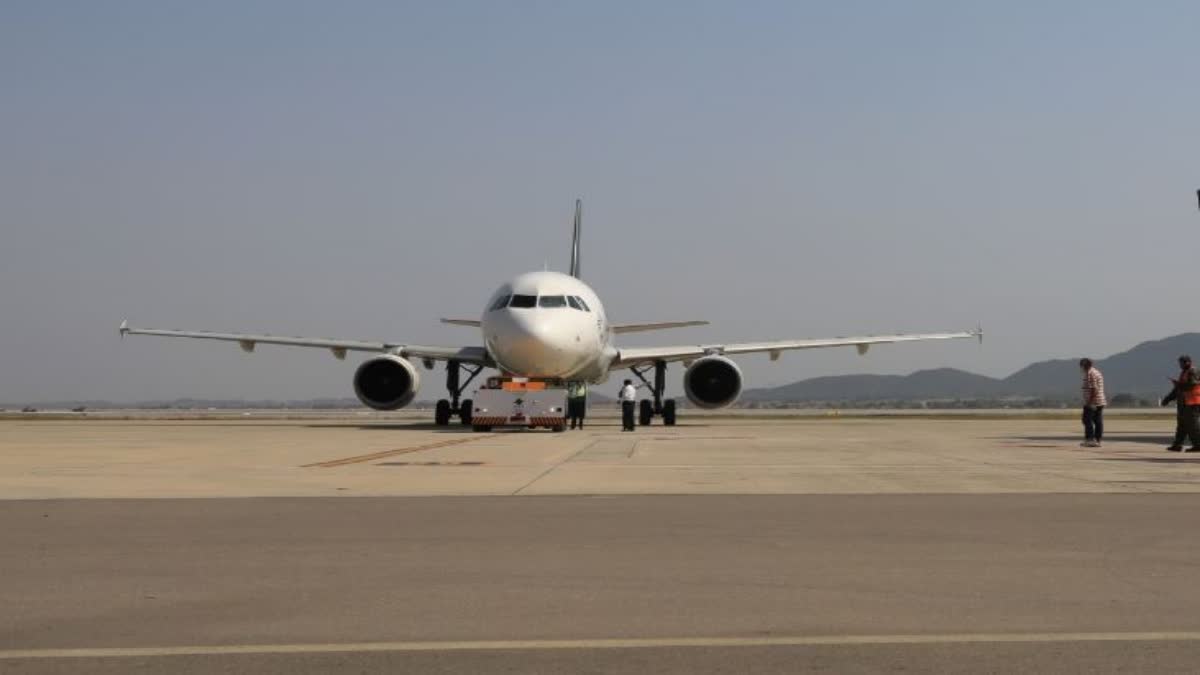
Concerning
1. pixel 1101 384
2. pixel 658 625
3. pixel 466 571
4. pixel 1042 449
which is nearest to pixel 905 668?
pixel 658 625

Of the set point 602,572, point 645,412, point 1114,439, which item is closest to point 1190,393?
point 1114,439

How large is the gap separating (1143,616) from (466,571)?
333cm

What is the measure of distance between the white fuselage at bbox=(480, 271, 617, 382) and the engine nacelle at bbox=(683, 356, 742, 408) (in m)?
3.22

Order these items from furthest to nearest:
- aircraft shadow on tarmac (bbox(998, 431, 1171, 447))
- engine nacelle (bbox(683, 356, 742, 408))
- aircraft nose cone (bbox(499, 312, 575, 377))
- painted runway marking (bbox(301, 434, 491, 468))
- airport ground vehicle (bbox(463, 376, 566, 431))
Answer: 1. engine nacelle (bbox(683, 356, 742, 408))
2. aircraft nose cone (bbox(499, 312, 575, 377))
3. airport ground vehicle (bbox(463, 376, 566, 431))
4. aircraft shadow on tarmac (bbox(998, 431, 1171, 447))
5. painted runway marking (bbox(301, 434, 491, 468))

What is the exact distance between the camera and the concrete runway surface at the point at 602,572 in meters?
5.40

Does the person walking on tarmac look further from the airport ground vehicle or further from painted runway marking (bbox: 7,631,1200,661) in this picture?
painted runway marking (bbox: 7,631,1200,661)

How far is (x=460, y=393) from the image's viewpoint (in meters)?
40.0

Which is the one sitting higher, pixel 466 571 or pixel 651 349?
pixel 651 349

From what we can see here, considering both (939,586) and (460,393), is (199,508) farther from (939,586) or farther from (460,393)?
(460,393)

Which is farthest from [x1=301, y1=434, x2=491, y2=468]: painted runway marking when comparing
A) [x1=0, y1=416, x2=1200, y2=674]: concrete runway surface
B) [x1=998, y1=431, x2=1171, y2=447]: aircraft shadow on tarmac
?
[x1=998, y1=431, x2=1171, y2=447]: aircraft shadow on tarmac

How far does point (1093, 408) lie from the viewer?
23812mm

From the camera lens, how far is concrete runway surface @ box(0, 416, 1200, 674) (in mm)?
5402

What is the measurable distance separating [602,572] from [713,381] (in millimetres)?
31089

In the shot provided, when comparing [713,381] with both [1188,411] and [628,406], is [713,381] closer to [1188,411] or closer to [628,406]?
[628,406]
